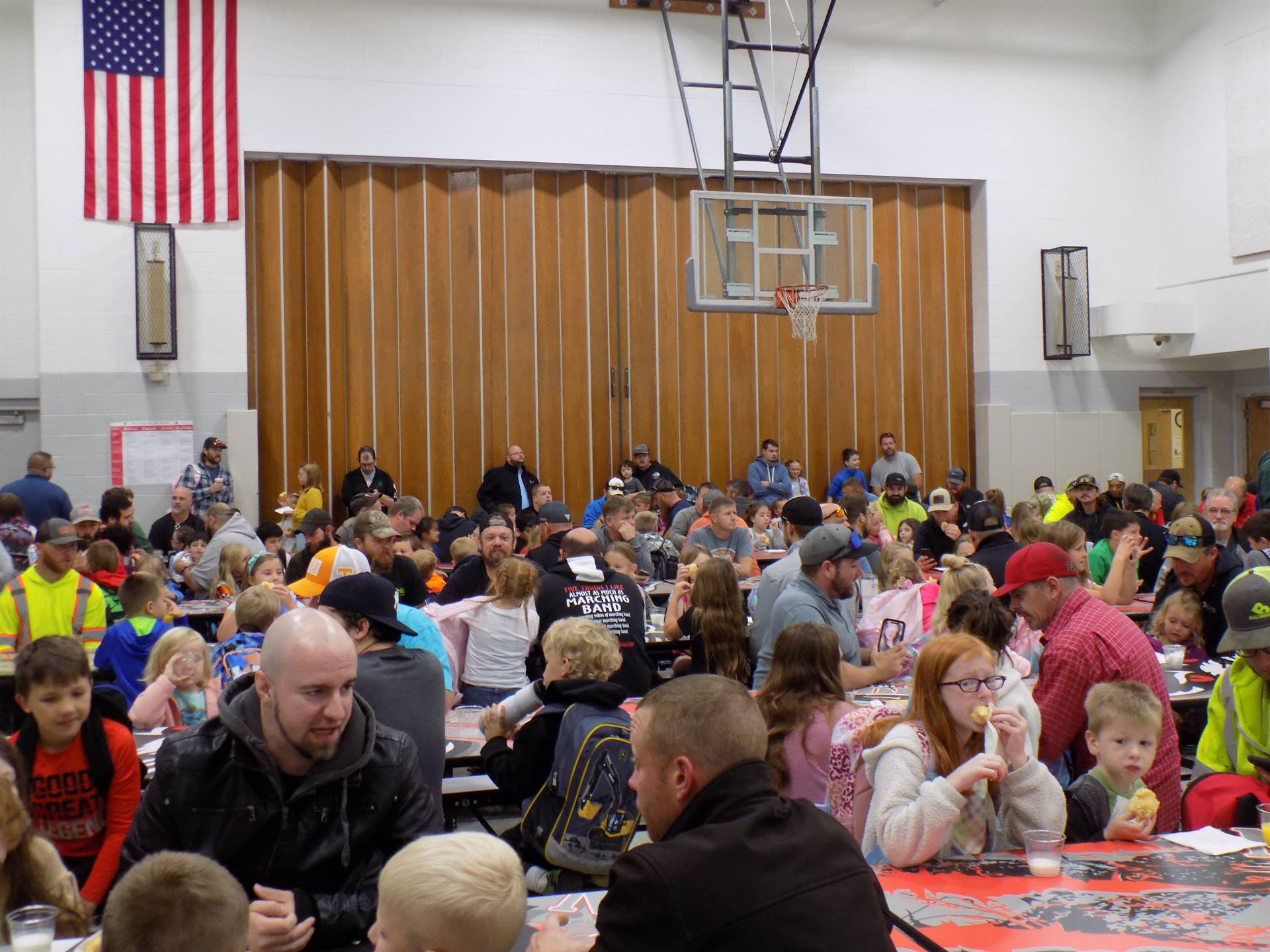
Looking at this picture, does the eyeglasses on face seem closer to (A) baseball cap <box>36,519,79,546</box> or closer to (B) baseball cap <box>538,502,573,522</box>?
(A) baseball cap <box>36,519,79,546</box>

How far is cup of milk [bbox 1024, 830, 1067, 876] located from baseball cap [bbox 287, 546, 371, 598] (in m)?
3.29

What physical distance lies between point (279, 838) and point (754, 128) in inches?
544

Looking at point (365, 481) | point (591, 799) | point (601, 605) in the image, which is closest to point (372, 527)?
point (601, 605)

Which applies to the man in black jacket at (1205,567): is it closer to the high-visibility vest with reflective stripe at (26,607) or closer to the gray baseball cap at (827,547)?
the gray baseball cap at (827,547)

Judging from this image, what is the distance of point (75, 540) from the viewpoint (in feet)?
21.7

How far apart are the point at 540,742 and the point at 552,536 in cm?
442

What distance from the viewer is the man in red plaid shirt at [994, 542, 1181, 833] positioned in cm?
403

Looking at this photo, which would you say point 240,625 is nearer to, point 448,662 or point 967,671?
point 448,662

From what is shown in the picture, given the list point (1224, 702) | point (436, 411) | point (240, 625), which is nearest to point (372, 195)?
point (436, 411)

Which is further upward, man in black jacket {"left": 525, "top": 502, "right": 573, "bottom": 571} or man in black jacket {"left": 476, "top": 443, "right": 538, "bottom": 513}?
man in black jacket {"left": 476, "top": 443, "right": 538, "bottom": 513}

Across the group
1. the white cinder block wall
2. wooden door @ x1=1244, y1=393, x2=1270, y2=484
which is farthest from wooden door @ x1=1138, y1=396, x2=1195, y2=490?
wooden door @ x1=1244, y1=393, x2=1270, y2=484

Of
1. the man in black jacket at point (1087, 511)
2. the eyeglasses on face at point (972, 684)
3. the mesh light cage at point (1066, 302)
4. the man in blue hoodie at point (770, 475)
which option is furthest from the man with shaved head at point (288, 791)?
the mesh light cage at point (1066, 302)

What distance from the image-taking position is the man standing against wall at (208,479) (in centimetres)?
1325

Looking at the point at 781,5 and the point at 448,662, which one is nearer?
the point at 448,662
